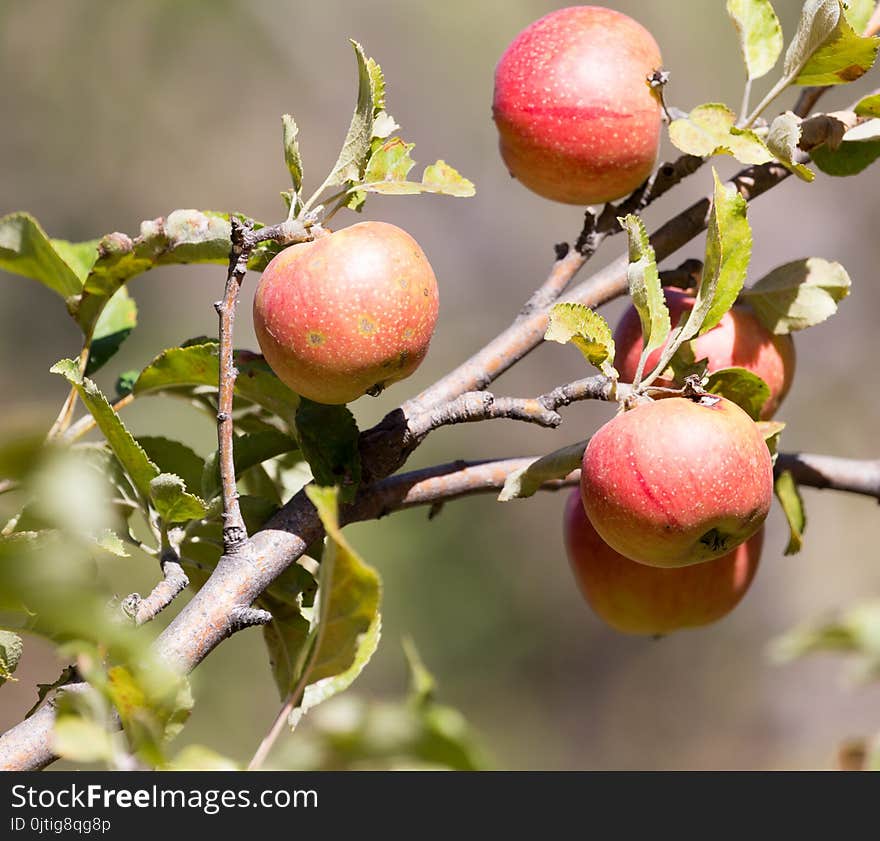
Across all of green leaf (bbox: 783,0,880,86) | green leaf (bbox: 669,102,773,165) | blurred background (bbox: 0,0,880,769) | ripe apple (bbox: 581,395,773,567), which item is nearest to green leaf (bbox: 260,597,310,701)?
ripe apple (bbox: 581,395,773,567)

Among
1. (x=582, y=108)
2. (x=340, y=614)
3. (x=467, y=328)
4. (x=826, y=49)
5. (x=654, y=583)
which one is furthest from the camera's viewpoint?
(x=467, y=328)

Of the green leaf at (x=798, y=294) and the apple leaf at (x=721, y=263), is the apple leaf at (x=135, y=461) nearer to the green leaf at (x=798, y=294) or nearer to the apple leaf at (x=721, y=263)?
the apple leaf at (x=721, y=263)

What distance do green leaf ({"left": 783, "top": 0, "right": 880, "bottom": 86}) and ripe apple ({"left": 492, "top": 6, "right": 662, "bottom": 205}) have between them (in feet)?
0.42

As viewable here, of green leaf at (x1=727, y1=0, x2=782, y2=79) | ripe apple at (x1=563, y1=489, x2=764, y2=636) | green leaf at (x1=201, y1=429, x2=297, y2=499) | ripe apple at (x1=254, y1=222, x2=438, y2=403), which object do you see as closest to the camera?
ripe apple at (x1=254, y1=222, x2=438, y2=403)

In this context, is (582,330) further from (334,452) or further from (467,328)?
(467,328)

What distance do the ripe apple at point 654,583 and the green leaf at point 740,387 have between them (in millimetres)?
283

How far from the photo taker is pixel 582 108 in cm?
88

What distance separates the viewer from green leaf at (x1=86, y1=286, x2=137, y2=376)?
924 mm

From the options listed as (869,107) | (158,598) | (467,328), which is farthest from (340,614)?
(467,328)

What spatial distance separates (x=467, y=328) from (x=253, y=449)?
302cm

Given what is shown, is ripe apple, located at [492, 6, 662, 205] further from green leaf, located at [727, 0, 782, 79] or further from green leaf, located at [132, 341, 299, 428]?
green leaf, located at [132, 341, 299, 428]

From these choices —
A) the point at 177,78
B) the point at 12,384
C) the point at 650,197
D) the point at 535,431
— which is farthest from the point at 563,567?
the point at 650,197
